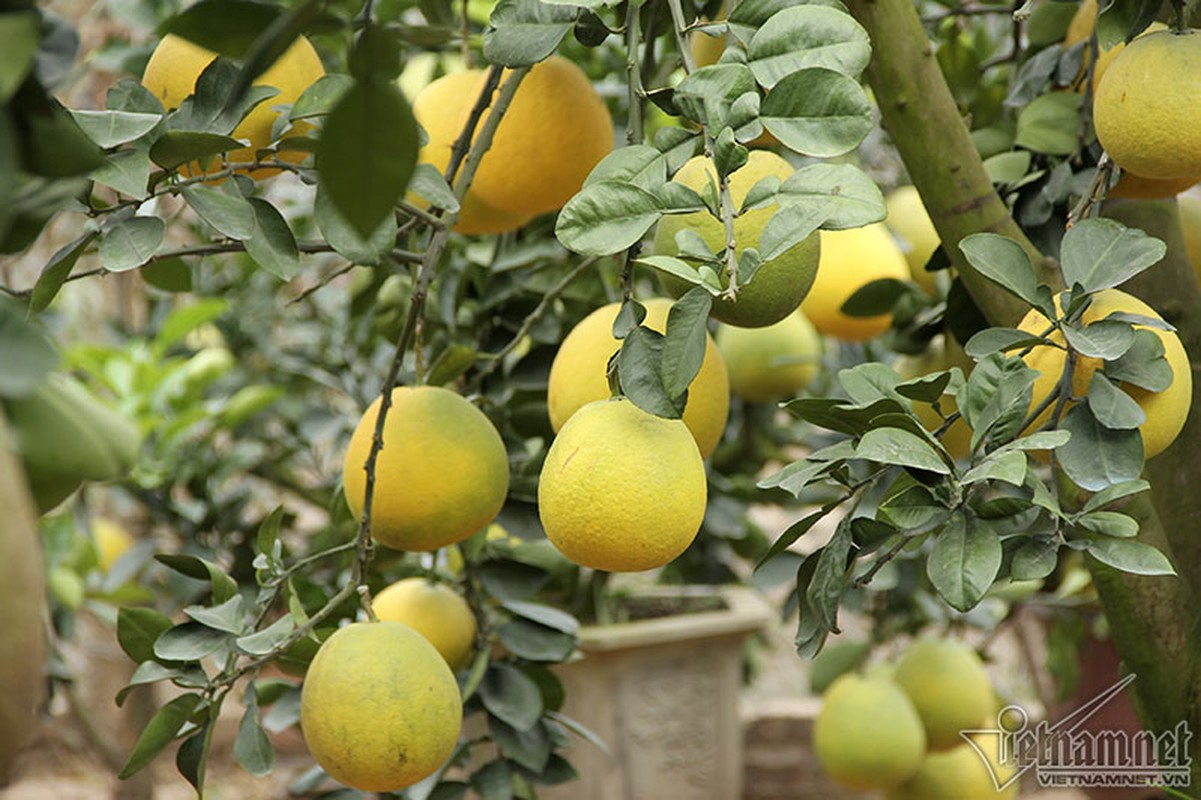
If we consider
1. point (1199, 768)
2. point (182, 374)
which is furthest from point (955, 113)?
point (182, 374)

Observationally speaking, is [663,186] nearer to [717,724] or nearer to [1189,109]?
[1189,109]

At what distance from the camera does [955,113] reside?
68 cm

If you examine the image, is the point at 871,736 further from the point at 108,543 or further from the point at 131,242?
the point at 108,543

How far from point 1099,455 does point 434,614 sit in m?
0.44

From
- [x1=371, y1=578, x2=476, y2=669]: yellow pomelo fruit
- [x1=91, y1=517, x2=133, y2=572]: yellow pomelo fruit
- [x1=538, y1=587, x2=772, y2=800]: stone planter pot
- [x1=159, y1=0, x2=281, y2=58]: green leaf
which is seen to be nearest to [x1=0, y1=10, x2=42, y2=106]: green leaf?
[x1=159, y1=0, x2=281, y2=58]: green leaf

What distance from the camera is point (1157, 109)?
22.5 inches

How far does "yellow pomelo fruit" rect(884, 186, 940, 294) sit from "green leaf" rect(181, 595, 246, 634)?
23.5 inches

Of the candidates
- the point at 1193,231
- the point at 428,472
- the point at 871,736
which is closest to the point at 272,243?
the point at 428,472

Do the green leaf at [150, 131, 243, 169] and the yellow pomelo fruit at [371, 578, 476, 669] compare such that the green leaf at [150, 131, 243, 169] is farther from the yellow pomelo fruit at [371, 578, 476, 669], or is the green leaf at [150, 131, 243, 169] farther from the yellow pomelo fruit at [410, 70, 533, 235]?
the yellow pomelo fruit at [371, 578, 476, 669]

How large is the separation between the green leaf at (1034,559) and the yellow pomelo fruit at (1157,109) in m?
0.18

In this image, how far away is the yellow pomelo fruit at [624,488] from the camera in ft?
1.69

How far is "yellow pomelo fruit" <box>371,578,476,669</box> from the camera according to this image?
0.82 m

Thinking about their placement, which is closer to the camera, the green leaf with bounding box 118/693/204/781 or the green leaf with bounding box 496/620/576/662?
the green leaf with bounding box 118/693/204/781

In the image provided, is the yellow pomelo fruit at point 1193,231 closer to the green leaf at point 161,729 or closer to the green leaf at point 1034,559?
the green leaf at point 1034,559
